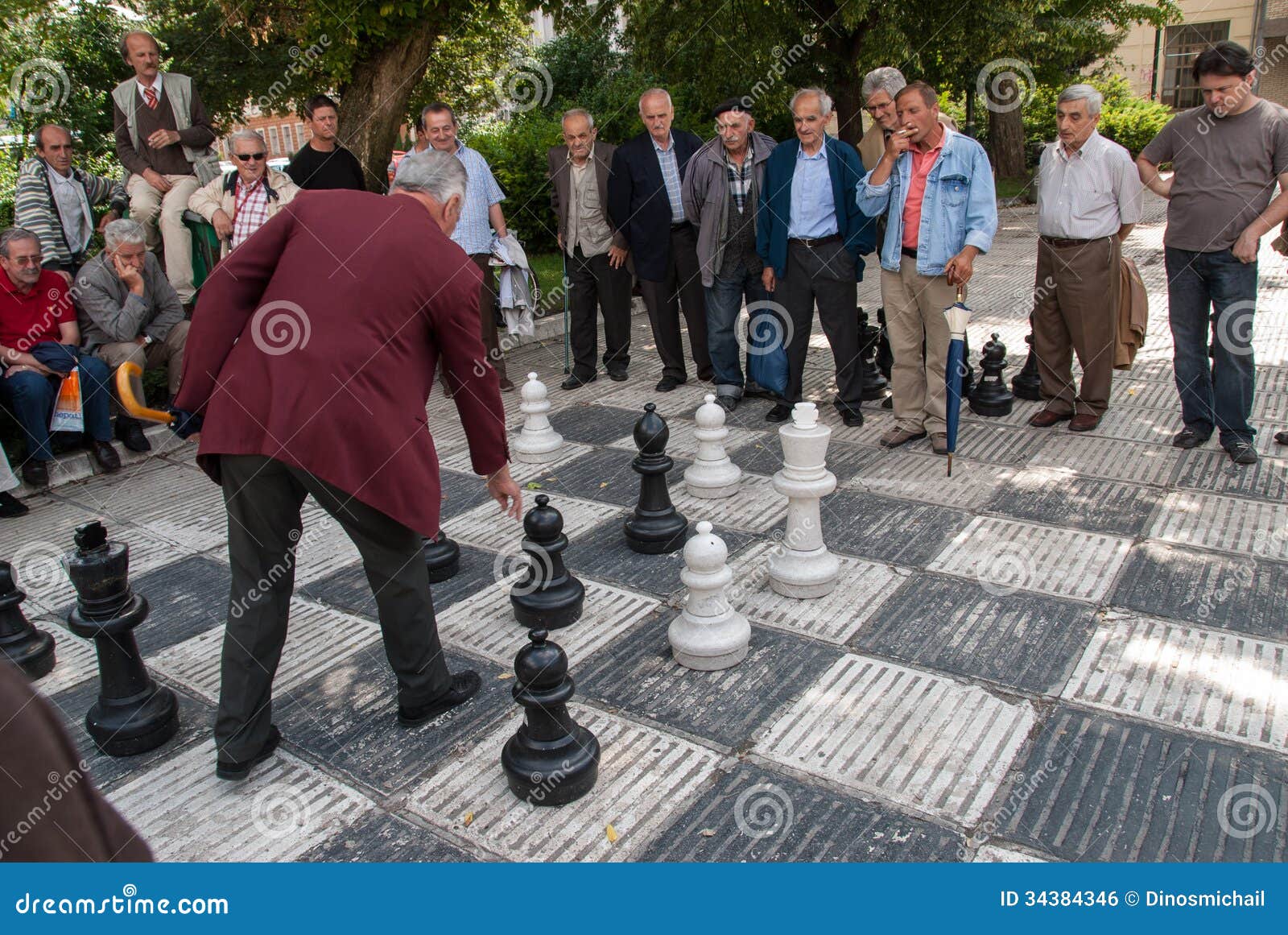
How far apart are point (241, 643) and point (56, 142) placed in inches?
215

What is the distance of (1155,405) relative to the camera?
20.4ft

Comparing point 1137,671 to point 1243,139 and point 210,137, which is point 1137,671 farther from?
point 210,137

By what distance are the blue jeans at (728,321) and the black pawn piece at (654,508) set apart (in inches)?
89.5

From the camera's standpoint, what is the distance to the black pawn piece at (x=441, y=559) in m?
4.37

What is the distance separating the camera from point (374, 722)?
338 centimetres

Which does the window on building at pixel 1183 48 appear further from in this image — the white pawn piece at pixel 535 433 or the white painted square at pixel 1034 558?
the white painted square at pixel 1034 558

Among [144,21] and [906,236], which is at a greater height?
[144,21]

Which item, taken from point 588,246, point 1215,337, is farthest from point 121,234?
point 1215,337

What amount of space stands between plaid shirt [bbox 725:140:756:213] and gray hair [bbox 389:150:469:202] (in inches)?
141

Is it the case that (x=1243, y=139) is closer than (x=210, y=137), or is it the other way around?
(x=1243, y=139)

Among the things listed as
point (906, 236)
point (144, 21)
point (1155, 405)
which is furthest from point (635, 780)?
point (144, 21)

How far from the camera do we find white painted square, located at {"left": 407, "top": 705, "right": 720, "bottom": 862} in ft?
9.04

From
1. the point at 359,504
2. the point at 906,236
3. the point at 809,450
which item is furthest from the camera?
the point at 906,236

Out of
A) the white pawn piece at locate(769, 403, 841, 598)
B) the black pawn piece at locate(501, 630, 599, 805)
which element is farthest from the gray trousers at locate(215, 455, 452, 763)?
the white pawn piece at locate(769, 403, 841, 598)
